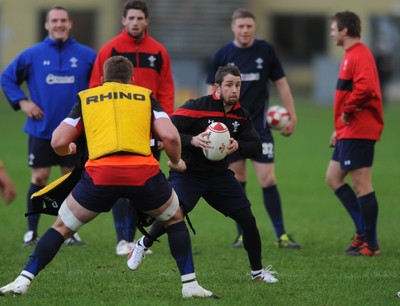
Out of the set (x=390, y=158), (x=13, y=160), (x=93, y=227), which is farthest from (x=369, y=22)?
(x=93, y=227)

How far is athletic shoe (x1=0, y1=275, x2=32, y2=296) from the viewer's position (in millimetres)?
6902

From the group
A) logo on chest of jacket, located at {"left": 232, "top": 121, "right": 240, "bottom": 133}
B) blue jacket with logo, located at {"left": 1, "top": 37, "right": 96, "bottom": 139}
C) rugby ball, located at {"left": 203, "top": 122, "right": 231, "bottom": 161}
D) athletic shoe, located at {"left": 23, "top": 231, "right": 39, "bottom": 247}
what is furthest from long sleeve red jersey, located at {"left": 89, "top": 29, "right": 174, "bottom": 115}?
rugby ball, located at {"left": 203, "top": 122, "right": 231, "bottom": 161}

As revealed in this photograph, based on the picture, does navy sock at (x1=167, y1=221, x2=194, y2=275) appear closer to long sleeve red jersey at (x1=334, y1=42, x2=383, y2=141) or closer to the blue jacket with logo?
long sleeve red jersey at (x1=334, y1=42, x2=383, y2=141)

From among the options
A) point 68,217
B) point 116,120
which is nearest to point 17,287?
point 68,217

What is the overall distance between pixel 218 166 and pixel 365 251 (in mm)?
2419

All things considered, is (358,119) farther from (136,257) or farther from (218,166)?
(136,257)

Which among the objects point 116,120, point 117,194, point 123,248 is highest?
point 116,120

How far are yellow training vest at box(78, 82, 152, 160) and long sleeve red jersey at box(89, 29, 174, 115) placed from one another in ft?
9.05

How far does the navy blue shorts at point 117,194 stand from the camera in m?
6.82

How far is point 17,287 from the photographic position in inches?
272

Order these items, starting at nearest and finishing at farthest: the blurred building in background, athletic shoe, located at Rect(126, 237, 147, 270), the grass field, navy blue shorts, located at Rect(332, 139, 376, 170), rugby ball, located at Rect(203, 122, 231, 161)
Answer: the grass field → rugby ball, located at Rect(203, 122, 231, 161) → athletic shoe, located at Rect(126, 237, 147, 270) → navy blue shorts, located at Rect(332, 139, 376, 170) → the blurred building in background

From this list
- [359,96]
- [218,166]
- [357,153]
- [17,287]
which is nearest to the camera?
[17,287]

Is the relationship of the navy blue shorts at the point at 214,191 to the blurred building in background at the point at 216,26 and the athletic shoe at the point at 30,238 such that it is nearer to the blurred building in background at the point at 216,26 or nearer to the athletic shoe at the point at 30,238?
the athletic shoe at the point at 30,238

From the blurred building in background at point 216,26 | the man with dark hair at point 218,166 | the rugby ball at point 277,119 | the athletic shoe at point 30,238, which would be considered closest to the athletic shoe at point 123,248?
the athletic shoe at point 30,238
